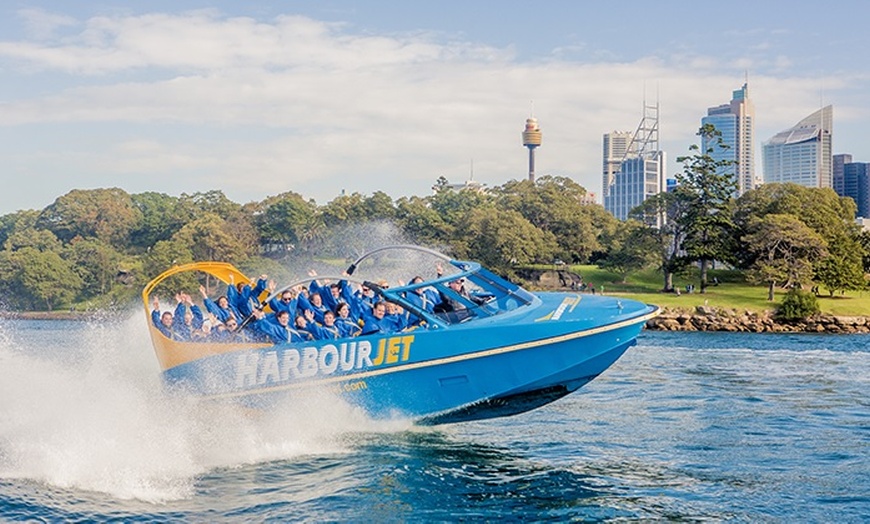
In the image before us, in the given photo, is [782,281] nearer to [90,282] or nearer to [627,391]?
[627,391]

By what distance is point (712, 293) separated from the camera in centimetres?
7088

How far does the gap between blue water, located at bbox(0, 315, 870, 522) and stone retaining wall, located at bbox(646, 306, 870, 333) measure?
133 ft

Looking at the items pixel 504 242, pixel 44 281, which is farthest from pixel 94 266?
pixel 504 242

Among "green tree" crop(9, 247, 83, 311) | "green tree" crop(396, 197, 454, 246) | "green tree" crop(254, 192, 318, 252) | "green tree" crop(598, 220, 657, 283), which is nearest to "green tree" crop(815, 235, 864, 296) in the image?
"green tree" crop(598, 220, 657, 283)

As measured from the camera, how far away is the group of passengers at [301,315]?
44.5 feet

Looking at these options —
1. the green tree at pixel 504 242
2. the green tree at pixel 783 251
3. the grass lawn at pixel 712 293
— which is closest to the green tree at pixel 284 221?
the green tree at pixel 504 242

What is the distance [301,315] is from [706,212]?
67.2m

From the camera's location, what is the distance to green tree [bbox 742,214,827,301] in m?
66.9

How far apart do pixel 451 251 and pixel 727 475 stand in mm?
68091

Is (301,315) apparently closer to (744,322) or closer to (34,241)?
(744,322)

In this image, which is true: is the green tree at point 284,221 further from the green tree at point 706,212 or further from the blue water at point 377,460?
the blue water at point 377,460

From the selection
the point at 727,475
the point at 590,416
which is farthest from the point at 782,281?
the point at 727,475

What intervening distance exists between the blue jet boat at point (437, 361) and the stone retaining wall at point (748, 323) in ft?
150

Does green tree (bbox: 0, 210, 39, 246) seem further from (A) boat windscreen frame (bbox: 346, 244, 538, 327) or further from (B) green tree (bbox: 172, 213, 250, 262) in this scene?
(A) boat windscreen frame (bbox: 346, 244, 538, 327)
